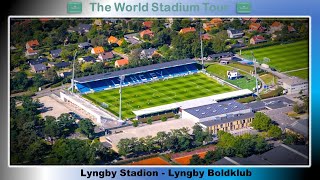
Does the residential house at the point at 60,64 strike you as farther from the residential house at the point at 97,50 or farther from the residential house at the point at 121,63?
the residential house at the point at 121,63

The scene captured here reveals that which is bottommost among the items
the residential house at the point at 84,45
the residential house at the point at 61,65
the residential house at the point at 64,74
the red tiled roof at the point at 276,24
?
the residential house at the point at 64,74

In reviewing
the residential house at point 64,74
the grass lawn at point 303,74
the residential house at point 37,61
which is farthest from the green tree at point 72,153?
the grass lawn at point 303,74

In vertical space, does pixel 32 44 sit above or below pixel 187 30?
below

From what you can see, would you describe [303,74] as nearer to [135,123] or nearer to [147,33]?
[147,33]

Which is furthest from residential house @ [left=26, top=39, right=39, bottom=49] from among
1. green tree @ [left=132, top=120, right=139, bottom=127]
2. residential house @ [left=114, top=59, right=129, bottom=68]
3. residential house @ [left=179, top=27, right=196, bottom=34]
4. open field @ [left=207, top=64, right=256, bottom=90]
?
open field @ [left=207, top=64, right=256, bottom=90]

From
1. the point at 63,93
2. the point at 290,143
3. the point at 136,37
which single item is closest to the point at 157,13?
the point at 136,37

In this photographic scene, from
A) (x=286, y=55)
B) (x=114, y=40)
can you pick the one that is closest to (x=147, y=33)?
(x=114, y=40)
